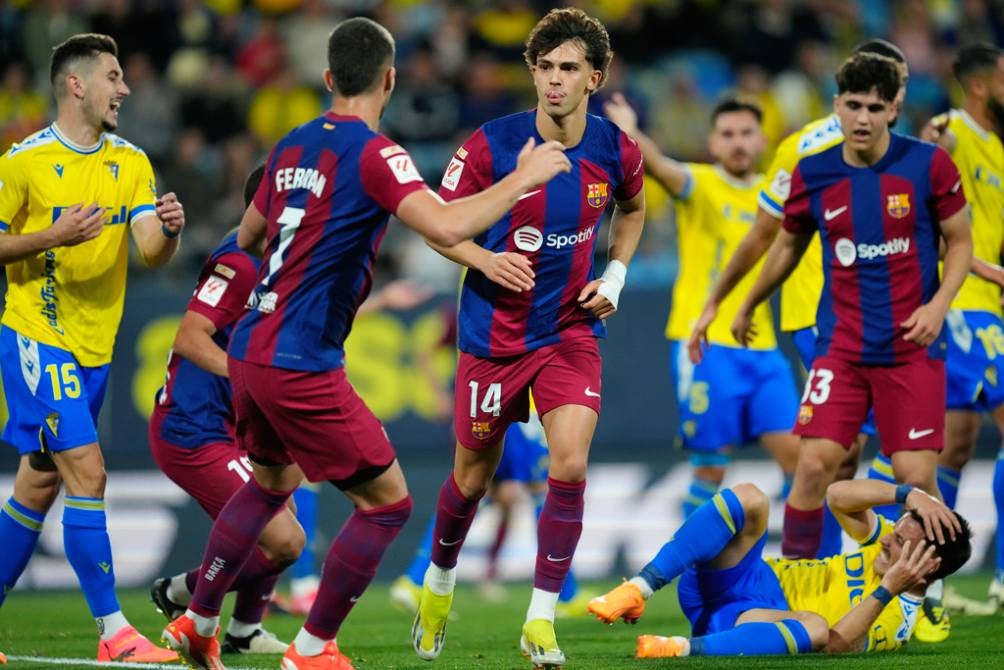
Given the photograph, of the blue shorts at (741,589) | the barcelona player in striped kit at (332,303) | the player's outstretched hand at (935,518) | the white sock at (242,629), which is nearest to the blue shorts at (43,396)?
the white sock at (242,629)

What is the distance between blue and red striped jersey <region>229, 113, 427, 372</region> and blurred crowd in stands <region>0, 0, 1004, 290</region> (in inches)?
319

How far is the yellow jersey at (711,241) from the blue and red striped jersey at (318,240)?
4.20 m

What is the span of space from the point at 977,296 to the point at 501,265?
3677 mm

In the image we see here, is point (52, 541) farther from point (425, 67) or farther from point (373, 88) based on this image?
point (373, 88)

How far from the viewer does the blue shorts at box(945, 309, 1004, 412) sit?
805 cm

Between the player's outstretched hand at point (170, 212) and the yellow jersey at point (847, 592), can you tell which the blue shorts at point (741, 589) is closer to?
the yellow jersey at point (847, 592)

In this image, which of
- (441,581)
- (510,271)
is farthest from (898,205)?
Result: (441,581)

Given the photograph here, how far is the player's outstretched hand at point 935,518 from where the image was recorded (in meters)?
5.94

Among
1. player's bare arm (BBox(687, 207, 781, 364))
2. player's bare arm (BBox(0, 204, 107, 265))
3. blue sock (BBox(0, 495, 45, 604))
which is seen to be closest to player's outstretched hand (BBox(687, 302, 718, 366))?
player's bare arm (BBox(687, 207, 781, 364))

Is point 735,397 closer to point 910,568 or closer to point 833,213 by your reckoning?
point 833,213

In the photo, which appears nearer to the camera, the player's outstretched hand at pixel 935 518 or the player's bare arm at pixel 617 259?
the player's outstretched hand at pixel 935 518

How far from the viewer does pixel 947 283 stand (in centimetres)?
668

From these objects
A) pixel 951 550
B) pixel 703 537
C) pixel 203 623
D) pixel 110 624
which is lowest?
pixel 110 624

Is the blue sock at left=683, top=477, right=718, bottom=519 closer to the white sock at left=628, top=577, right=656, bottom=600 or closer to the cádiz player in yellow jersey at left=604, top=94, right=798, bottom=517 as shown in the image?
the cádiz player in yellow jersey at left=604, top=94, right=798, bottom=517
